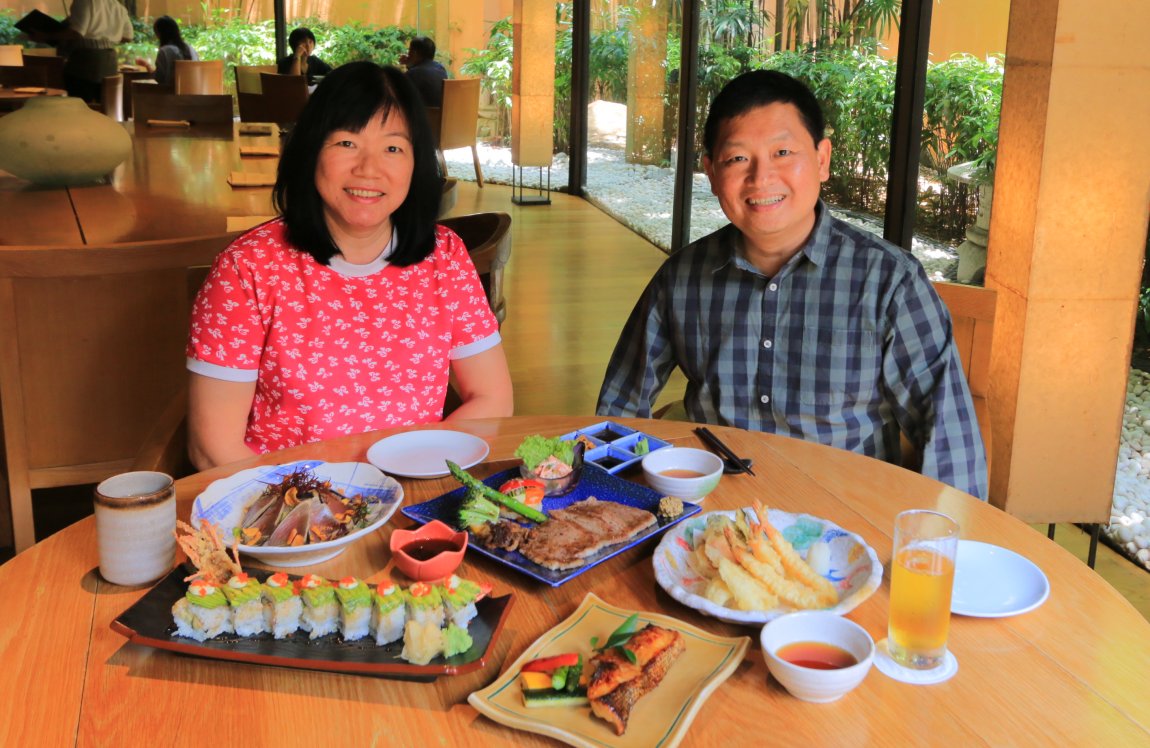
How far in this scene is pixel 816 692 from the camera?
102cm

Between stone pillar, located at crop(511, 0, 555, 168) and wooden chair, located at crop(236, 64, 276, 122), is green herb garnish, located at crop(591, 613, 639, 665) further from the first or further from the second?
stone pillar, located at crop(511, 0, 555, 168)

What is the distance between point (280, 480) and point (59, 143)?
2.63 m

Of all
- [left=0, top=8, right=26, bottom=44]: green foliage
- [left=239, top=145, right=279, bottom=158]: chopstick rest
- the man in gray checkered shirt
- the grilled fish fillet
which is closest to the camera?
the grilled fish fillet

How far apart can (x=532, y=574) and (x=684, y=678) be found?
27 centimetres

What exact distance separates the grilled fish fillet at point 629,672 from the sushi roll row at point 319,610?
16cm

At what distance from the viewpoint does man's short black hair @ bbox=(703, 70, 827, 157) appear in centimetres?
201

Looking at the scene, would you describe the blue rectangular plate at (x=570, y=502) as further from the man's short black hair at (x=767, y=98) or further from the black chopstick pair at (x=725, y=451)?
the man's short black hair at (x=767, y=98)

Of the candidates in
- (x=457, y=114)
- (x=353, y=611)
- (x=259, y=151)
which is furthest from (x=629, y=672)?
(x=457, y=114)

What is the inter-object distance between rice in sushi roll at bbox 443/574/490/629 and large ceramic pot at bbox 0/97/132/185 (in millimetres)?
3052

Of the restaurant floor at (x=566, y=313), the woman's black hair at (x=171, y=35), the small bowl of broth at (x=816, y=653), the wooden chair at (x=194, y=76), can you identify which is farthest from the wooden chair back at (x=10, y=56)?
the small bowl of broth at (x=816, y=653)

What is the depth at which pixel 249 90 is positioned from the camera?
8.51 metres

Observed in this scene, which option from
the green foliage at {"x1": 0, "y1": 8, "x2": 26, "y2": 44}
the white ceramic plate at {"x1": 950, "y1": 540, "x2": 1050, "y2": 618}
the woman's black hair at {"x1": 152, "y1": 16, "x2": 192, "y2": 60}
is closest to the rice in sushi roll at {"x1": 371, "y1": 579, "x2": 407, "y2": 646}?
the white ceramic plate at {"x1": 950, "y1": 540, "x2": 1050, "y2": 618}

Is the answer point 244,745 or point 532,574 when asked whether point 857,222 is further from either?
point 244,745

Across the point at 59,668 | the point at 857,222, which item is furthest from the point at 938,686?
the point at 857,222
